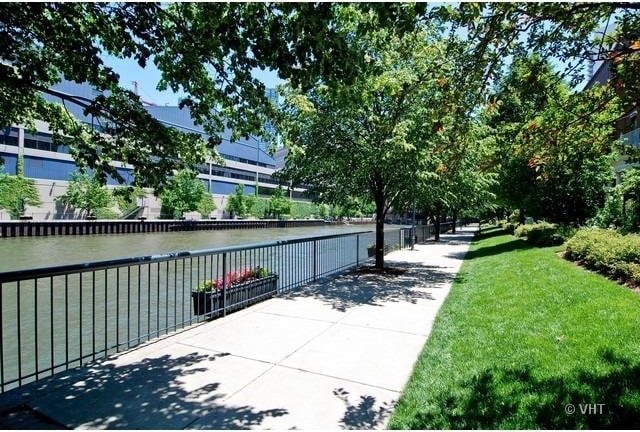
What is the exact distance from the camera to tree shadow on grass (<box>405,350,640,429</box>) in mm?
3389

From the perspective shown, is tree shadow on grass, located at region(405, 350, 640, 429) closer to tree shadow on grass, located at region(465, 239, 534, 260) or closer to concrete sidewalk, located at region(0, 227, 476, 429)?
concrete sidewalk, located at region(0, 227, 476, 429)

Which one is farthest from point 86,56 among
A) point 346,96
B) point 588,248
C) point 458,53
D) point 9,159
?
point 9,159

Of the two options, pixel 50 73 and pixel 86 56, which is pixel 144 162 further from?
pixel 50 73

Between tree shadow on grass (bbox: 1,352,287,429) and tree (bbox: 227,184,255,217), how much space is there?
79.7 metres

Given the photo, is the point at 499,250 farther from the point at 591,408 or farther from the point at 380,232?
the point at 591,408

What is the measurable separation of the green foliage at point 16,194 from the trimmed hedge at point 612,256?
180ft

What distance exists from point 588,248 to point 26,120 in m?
13.2

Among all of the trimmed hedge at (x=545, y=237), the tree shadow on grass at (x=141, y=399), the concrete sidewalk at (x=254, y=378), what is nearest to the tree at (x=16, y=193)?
the concrete sidewalk at (x=254, y=378)

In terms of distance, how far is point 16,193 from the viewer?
47625 millimetres

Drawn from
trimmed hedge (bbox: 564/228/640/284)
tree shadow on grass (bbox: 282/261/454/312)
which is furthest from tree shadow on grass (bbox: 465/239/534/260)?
trimmed hedge (bbox: 564/228/640/284)

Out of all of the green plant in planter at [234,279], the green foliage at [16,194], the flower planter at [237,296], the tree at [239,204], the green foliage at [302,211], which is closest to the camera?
the flower planter at [237,296]

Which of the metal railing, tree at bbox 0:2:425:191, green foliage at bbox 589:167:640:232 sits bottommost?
the metal railing

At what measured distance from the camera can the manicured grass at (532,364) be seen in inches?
139

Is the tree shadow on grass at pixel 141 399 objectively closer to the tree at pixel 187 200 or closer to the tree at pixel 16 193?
the tree at pixel 16 193
